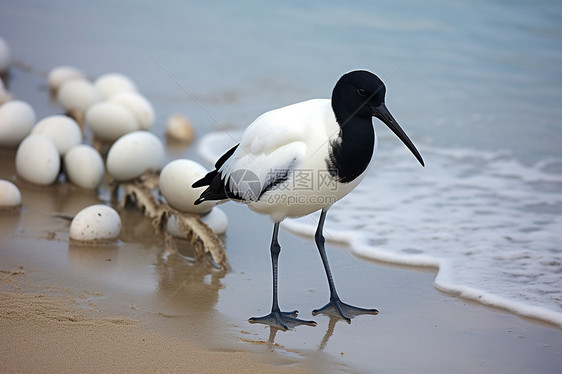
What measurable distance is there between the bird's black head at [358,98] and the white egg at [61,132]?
2803 millimetres

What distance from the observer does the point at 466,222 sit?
5629 millimetres

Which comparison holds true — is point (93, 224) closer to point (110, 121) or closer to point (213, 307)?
point (213, 307)

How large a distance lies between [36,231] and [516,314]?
10.1 feet

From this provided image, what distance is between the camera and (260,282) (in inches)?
175

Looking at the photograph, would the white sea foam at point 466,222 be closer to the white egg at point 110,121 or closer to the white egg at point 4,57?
the white egg at point 110,121

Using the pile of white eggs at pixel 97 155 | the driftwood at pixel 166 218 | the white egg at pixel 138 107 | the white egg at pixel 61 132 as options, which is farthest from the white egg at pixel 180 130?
the driftwood at pixel 166 218

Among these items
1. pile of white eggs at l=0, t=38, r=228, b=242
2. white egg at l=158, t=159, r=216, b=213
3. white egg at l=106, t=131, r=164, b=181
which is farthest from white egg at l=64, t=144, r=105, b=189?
white egg at l=158, t=159, r=216, b=213

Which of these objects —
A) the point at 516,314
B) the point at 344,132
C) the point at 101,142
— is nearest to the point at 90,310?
the point at 344,132

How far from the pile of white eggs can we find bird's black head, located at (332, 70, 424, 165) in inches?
55.2

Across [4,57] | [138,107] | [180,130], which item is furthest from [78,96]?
[4,57]

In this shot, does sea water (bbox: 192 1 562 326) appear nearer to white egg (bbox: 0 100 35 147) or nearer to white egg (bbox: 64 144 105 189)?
white egg (bbox: 64 144 105 189)

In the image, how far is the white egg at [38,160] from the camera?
5547 millimetres

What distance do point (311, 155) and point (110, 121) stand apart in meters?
3.04

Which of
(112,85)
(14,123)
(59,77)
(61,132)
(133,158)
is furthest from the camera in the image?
(59,77)
